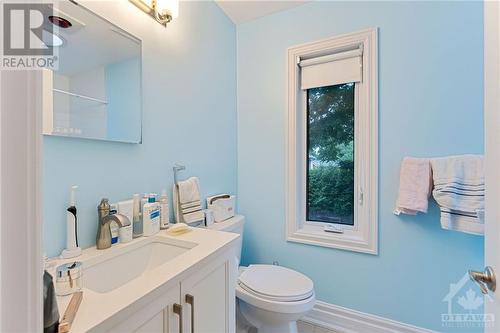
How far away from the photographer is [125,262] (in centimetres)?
99

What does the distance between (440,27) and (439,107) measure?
0.47 metres

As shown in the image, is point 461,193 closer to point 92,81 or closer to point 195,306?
point 195,306

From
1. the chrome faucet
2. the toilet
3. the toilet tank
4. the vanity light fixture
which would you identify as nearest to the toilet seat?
the toilet

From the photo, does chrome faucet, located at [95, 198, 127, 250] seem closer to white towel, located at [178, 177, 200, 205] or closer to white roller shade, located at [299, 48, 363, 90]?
white towel, located at [178, 177, 200, 205]

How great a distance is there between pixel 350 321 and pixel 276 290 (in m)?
0.70

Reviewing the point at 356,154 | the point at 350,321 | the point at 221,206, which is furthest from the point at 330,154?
the point at 350,321

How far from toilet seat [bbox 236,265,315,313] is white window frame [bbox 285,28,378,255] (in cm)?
37

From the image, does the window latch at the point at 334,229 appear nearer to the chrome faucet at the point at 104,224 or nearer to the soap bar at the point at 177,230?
the soap bar at the point at 177,230

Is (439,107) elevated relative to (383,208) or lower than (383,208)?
elevated

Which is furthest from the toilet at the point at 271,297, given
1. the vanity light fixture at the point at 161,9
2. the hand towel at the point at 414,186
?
the vanity light fixture at the point at 161,9

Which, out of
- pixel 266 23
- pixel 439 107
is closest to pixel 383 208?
pixel 439 107

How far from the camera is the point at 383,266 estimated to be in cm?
156

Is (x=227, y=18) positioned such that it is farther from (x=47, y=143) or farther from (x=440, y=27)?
(x=47, y=143)

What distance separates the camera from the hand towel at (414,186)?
1371 mm
